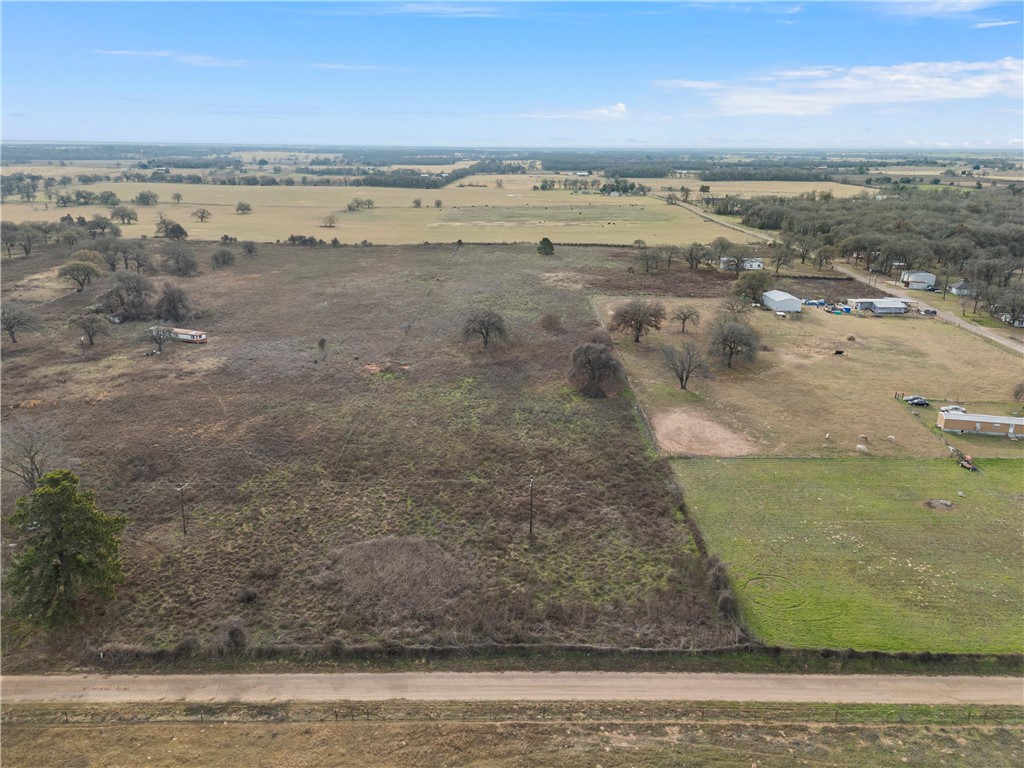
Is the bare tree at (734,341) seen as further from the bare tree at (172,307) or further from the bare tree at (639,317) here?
the bare tree at (172,307)

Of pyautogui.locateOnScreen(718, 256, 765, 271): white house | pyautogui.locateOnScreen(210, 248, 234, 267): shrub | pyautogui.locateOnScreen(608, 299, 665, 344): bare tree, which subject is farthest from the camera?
pyautogui.locateOnScreen(210, 248, 234, 267): shrub

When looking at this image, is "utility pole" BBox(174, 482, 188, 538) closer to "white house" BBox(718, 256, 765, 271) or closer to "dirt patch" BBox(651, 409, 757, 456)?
"dirt patch" BBox(651, 409, 757, 456)

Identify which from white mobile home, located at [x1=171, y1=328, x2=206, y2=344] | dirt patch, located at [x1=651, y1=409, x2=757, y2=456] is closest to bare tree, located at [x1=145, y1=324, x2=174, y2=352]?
white mobile home, located at [x1=171, y1=328, x2=206, y2=344]

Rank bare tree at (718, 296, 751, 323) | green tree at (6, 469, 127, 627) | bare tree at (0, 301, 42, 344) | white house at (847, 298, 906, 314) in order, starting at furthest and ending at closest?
1. white house at (847, 298, 906, 314)
2. bare tree at (718, 296, 751, 323)
3. bare tree at (0, 301, 42, 344)
4. green tree at (6, 469, 127, 627)

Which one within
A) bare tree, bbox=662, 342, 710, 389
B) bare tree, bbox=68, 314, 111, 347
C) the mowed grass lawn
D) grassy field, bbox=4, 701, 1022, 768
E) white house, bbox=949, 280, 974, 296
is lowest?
grassy field, bbox=4, 701, 1022, 768

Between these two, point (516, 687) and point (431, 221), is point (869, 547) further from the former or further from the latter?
point (431, 221)

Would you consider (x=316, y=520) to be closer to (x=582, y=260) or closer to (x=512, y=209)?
(x=582, y=260)

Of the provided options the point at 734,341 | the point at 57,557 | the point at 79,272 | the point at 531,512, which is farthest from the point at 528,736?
the point at 79,272
